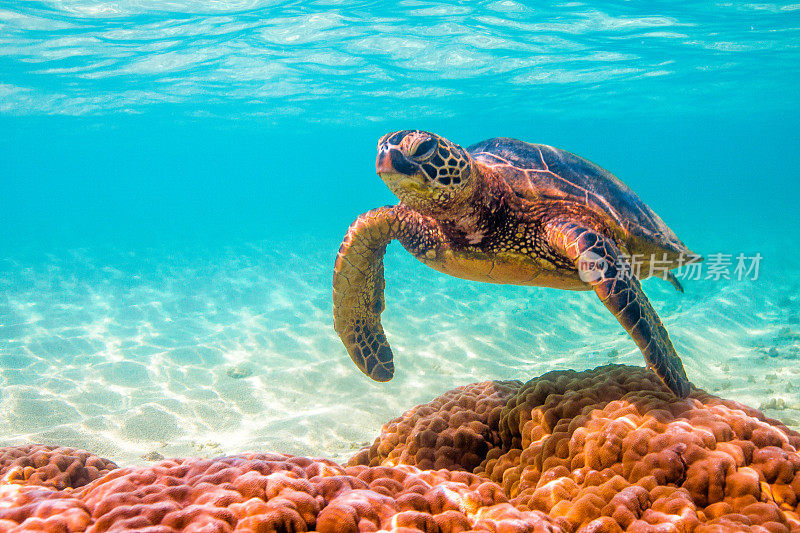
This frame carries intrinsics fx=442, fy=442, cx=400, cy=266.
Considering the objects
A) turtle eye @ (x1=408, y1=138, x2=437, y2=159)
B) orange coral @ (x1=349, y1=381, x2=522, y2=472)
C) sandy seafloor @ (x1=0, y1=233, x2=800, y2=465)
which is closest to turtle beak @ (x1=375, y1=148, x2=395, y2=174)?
turtle eye @ (x1=408, y1=138, x2=437, y2=159)

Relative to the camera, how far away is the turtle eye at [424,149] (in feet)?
10.8

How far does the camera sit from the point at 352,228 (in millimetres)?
4480

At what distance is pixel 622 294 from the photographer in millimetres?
3086

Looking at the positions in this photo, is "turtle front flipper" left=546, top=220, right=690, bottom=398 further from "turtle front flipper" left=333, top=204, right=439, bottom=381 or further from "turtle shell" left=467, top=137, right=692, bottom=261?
"turtle front flipper" left=333, top=204, right=439, bottom=381

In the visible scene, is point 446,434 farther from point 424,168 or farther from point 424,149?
point 424,149

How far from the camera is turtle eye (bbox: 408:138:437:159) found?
3.29 m

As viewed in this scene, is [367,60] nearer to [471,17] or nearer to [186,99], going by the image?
[471,17]

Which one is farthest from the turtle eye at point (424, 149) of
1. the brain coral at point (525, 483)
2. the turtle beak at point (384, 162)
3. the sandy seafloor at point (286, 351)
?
the sandy seafloor at point (286, 351)

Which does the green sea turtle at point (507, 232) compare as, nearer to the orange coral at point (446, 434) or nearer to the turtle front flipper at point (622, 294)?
the turtle front flipper at point (622, 294)

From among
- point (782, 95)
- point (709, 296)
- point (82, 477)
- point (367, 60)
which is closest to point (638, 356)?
point (709, 296)

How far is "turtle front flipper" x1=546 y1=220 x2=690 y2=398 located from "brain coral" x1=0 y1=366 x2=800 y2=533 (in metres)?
0.17

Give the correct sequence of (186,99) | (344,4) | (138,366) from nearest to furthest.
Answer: (138,366)
(344,4)
(186,99)

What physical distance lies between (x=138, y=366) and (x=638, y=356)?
9.22 meters

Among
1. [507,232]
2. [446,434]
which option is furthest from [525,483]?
[507,232]
